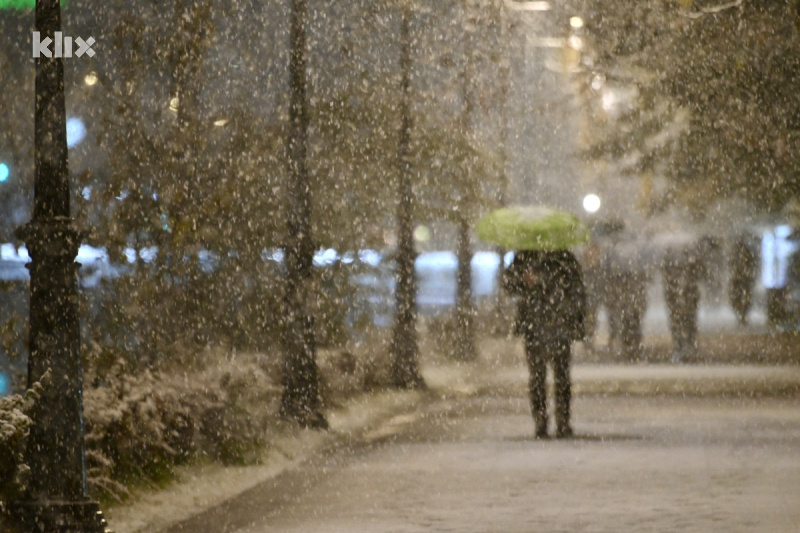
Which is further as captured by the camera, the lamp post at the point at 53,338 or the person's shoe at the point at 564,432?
the person's shoe at the point at 564,432

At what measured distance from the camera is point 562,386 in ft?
46.0

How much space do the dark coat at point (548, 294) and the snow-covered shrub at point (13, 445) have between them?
589cm

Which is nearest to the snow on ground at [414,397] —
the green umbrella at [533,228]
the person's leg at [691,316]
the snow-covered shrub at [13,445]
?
the snow-covered shrub at [13,445]

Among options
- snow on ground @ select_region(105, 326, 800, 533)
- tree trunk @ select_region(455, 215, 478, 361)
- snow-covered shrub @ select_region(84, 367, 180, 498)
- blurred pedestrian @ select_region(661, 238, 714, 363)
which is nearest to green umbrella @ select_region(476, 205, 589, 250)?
snow on ground @ select_region(105, 326, 800, 533)

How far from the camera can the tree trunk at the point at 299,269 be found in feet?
51.4

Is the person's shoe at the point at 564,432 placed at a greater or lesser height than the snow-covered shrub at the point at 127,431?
lesser

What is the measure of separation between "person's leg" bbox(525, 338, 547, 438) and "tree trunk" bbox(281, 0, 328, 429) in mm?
2494

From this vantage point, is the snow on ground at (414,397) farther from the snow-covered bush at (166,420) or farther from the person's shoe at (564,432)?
the person's shoe at (564,432)

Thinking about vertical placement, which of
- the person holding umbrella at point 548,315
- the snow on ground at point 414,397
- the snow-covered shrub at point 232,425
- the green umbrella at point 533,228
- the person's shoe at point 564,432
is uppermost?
the green umbrella at point 533,228

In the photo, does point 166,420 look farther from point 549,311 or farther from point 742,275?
point 742,275

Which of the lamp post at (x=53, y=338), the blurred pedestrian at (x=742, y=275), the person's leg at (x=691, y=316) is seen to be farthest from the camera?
the blurred pedestrian at (x=742, y=275)

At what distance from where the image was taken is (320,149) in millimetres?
Result: 19641

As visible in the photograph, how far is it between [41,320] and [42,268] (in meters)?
0.29

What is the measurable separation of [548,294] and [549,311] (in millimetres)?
165
